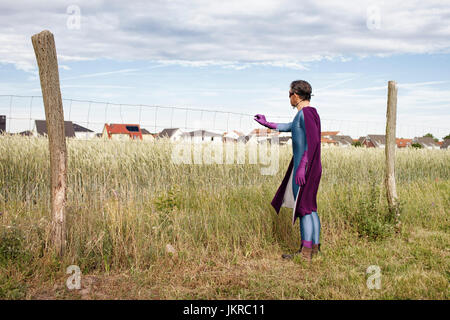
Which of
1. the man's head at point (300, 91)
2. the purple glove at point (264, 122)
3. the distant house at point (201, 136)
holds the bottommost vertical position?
the purple glove at point (264, 122)

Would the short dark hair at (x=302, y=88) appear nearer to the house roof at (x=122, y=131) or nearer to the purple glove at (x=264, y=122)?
the purple glove at (x=264, y=122)

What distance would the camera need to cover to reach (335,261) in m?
4.90

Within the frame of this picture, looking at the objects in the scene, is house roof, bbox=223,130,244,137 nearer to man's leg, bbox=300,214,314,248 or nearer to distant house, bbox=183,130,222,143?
distant house, bbox=183,130,222,143

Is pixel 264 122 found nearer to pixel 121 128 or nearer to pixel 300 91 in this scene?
pixel 300 91

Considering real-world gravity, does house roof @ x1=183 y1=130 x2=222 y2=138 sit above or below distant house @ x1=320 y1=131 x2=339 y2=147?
below

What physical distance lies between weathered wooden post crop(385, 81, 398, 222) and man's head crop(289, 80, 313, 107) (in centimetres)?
275

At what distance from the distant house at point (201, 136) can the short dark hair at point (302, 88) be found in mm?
5407

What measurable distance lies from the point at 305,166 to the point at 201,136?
642cm

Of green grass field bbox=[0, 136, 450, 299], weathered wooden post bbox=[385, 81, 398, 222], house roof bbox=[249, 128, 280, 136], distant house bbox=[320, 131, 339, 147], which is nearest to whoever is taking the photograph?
Result: green grass field bbox=[0, 136, 450, 299]

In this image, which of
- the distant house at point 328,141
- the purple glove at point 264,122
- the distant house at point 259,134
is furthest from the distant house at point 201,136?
the distant house at point 328,141

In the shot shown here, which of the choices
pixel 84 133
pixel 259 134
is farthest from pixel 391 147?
pixel 84 133

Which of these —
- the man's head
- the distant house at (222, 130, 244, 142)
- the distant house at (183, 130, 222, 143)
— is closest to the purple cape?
the man's head

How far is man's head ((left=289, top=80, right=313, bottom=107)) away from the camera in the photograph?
4805 millimetres

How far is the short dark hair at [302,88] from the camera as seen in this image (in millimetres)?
4801
